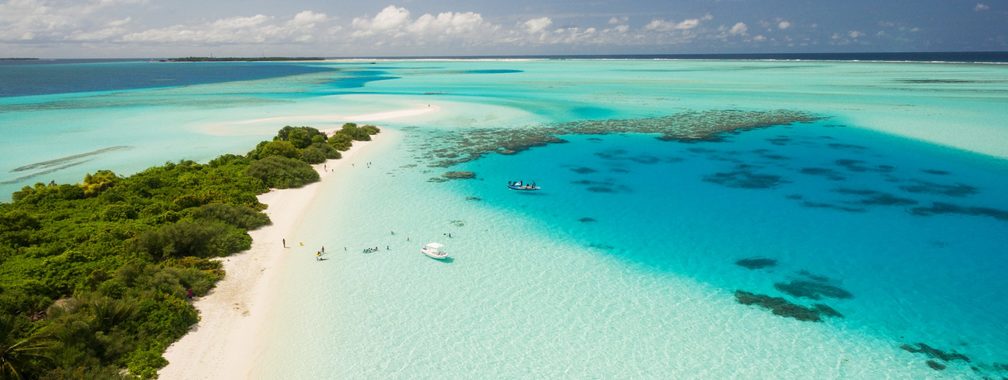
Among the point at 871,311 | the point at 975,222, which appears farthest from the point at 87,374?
the point at 975,222

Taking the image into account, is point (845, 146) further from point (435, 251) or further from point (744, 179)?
point (435, 251)

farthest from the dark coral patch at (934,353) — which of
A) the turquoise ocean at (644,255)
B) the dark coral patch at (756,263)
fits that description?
the dark coral patch at (756,263)

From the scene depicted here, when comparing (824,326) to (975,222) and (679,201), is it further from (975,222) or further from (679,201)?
(975,222)

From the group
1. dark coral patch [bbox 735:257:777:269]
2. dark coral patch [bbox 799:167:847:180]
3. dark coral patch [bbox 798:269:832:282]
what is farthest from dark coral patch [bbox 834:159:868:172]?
dark coral patch [bbox 798:269:832:282]

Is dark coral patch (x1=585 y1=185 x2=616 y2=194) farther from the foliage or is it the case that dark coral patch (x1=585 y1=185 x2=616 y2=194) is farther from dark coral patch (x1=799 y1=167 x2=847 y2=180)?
the foliage

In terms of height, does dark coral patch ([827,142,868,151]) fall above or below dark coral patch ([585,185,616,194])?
above
